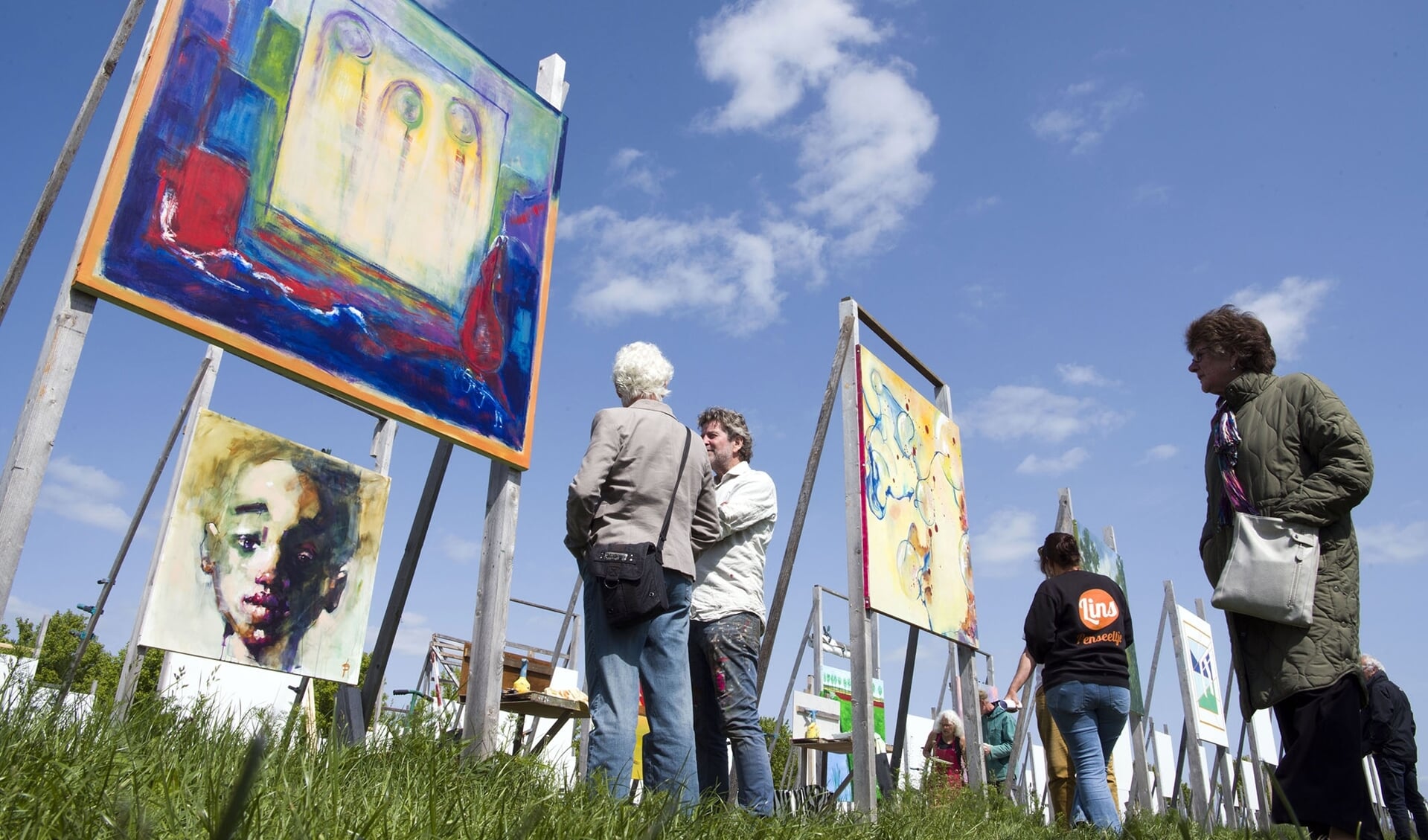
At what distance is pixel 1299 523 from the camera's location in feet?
8.27

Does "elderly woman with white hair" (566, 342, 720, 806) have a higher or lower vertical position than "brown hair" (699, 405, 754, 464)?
lower

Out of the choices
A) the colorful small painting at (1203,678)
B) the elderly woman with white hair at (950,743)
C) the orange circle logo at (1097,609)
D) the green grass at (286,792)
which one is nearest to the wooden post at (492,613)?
the green grass at (286,792)

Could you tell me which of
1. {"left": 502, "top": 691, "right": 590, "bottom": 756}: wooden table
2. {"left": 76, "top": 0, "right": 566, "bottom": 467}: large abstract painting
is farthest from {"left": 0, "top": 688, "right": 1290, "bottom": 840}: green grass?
{"left": 502, "top": 691, "right": 590, "bottom": 756}: wooden table

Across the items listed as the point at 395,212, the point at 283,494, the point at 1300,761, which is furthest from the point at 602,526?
the point at 283,494

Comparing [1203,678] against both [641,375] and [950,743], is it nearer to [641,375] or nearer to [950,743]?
[950,743]

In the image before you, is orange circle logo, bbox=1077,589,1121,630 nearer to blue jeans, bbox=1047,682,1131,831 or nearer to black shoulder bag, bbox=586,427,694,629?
blue jeans, bbox=1047,682,1131,831

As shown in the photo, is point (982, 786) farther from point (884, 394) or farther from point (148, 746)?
point (148, 746)

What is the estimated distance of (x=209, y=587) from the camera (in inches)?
184

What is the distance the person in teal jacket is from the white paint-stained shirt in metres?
5.59

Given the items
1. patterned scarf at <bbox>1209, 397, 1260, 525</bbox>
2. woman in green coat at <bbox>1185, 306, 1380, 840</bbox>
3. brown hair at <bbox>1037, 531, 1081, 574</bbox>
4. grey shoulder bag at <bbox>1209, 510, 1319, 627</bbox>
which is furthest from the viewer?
brown hair at <bbox>1037, 531, 1081, 574</bbox>

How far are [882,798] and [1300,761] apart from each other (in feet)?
8.17

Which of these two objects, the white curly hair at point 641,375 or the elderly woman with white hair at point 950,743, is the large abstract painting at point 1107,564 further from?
the white curly hair at point 641,375

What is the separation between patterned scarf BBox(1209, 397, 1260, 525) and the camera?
8.91ft

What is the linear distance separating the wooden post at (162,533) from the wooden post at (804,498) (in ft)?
7.86
